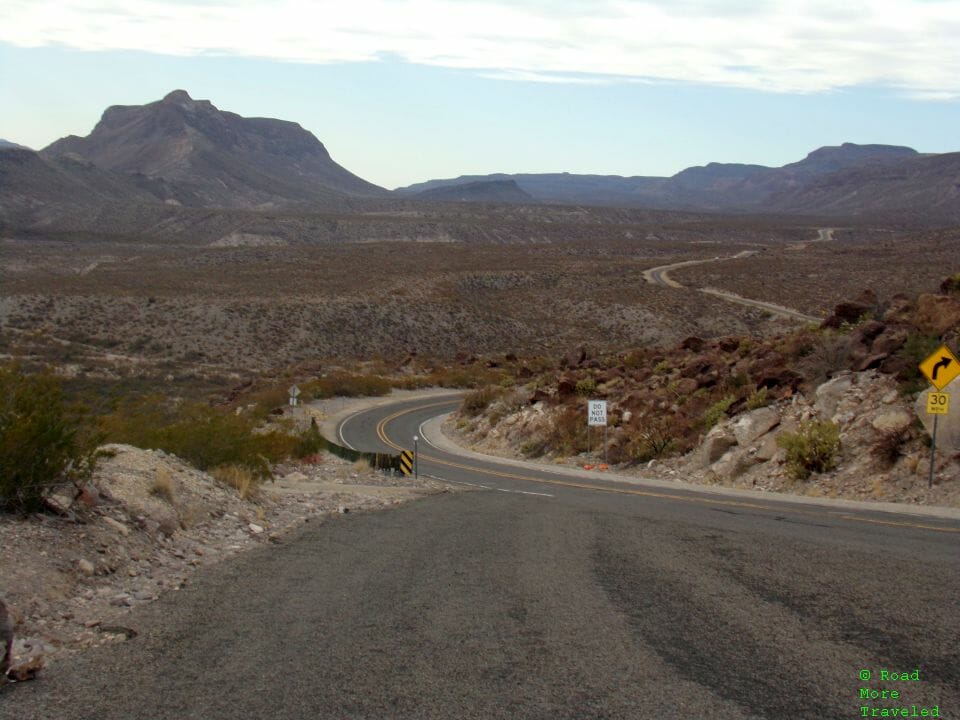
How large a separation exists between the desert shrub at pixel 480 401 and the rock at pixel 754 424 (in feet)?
63.1

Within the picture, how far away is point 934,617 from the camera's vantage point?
25.7ft

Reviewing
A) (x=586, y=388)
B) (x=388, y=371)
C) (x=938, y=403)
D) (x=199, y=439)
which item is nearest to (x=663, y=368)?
(x=586, y=388)

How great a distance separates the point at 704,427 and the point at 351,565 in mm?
19376

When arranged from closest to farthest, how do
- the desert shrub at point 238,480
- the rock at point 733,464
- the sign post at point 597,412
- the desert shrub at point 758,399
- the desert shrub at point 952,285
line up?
1. the desert shrub at point 238,480
2. the rock at point 733,464
3. the desert shrub at point 758,399
4. the desert shrub at point 952,285
5. the sign post at point 597,412

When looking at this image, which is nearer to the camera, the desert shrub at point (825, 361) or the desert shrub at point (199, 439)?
the desert shrub at point (199, 439)

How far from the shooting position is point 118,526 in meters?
9.97

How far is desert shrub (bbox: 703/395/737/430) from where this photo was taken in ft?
89.9

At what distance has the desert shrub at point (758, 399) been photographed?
26281mm

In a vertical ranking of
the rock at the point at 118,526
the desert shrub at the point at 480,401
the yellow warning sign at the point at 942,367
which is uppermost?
the yellow warning sign at the point at 942,367

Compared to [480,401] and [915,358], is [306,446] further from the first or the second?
[480,401]

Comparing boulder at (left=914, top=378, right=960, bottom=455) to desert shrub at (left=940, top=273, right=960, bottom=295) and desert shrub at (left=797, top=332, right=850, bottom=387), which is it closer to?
desert shrub at (left=797, top=332, right=850, bottom=387)

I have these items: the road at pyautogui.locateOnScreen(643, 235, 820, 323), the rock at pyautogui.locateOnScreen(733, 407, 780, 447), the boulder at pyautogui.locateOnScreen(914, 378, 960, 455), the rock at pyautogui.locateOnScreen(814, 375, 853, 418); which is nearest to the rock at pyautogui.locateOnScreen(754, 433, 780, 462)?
the rock at pyautogui.locateOnScreen(733, 407, 780, 447)

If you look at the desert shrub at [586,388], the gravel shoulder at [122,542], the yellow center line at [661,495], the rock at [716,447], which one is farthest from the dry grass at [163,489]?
the desert shrub at [586,388]

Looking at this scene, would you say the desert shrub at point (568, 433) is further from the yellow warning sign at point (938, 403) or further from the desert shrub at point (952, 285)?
the yellow warning sign at point (938, 403)
